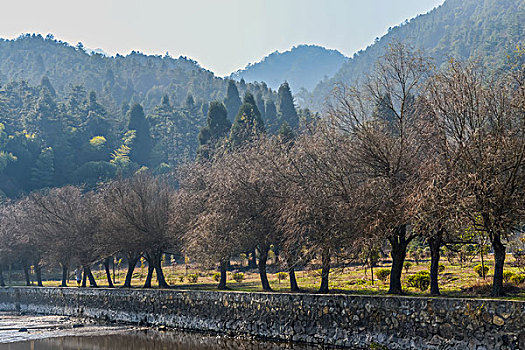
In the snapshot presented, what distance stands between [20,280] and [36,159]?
3891 cm

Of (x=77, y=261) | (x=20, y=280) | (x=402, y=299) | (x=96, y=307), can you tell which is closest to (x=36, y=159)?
(x=20, y=280)

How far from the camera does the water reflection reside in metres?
26.7

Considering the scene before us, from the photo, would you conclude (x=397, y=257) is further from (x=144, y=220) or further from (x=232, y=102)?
(x=232, y=102)

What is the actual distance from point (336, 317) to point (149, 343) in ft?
32.2

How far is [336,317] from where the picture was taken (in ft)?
81.7

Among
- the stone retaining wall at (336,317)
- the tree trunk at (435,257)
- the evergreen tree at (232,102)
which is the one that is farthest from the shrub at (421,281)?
the evergreen tree at (232,102)

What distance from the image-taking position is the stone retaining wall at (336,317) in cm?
1988

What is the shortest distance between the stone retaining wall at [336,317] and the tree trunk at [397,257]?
12.4ft

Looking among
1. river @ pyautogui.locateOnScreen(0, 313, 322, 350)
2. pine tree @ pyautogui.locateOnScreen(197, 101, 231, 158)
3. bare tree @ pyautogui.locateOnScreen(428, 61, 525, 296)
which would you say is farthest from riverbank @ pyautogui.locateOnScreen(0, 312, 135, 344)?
pine tree @ pyautogui.locateOnScreen(197, 101, 231, 158)

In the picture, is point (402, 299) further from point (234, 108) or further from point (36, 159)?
point (234, 108)

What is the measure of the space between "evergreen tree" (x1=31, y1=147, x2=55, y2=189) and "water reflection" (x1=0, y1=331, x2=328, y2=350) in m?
74.2

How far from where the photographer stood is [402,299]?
73.6 ft

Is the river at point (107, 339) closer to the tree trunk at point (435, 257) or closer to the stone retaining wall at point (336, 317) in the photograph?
the stone retaining wall at point (336, 317)

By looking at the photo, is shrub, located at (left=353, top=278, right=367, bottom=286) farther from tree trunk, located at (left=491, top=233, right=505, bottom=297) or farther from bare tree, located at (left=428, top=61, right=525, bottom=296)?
tree trunk, located at (left=491, top=233, right=505, bottom=297)
